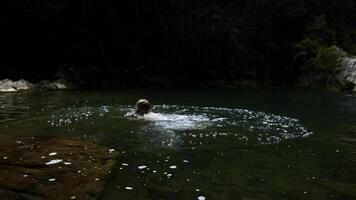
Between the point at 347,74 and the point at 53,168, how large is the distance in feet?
125

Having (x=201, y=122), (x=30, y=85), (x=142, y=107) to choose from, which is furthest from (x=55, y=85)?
(x=201, y=122)

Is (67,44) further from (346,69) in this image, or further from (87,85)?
(346,69)

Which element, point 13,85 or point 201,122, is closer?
point 201,122

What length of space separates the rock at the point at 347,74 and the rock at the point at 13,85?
2905 cm

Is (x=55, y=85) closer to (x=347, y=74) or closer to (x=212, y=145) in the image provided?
(x=212, y=145)

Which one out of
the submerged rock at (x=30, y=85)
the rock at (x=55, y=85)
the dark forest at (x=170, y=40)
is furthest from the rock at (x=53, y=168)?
the dark forest at (x=170, y=40)

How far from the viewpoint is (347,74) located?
4272 centimetres

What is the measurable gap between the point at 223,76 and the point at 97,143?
3620 centimetres

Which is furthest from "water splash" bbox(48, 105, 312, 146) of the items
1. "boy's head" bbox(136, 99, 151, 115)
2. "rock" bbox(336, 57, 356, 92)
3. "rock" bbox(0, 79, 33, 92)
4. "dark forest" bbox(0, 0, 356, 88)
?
"rock" bbox(336, 57, 356, 92)

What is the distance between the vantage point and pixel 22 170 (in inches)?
392

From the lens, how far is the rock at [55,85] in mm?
35594

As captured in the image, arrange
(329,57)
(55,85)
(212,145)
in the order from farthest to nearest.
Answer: (329,57), (55,85), (212,145)

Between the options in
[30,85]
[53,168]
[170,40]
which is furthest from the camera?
[170,40]

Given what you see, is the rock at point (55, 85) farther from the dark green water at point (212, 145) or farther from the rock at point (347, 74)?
the rock at point (347, 74)
